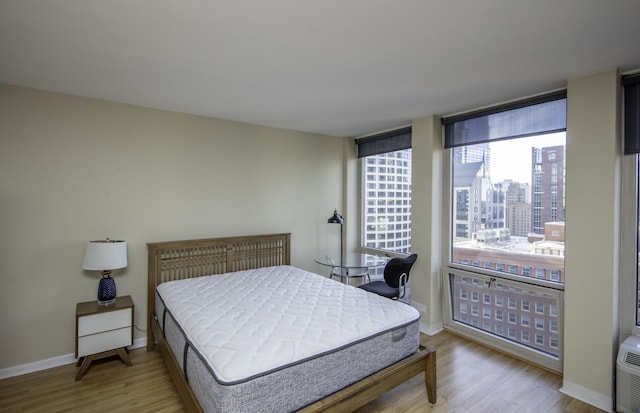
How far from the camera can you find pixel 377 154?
469cm

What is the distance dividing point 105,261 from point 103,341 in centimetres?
73

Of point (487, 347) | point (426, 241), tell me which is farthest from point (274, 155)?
point (487, 347)

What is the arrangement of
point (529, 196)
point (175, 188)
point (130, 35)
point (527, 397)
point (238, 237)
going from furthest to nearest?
point (238, 237) → point (175, 188) → point (529, 196) → point (527, 397) → point (130, 35)

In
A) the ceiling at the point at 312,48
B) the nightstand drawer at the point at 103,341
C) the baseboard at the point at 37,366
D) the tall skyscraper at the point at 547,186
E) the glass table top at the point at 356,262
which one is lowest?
the baseboard at the point at 37,366

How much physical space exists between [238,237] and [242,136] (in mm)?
1309

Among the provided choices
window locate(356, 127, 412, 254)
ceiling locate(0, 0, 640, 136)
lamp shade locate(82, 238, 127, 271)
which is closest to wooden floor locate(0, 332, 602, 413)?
lamp shade locate(82, 238, 127, 271)

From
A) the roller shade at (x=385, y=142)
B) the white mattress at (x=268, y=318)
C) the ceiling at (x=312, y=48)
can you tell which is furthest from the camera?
the roller shade at (x=385, y=142)

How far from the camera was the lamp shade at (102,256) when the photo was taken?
110 inches

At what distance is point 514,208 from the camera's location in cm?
319

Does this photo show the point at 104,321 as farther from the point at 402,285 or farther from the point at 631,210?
the point at 631,210

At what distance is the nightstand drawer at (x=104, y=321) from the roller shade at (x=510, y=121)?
12.8ft

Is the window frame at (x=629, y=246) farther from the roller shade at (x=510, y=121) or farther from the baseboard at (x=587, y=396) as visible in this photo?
the roller shade at (x=510, y=121)

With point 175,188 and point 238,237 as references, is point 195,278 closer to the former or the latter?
A: point 238,237

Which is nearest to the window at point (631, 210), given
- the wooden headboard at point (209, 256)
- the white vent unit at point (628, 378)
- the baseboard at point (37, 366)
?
Answer: the white vent unit at point (628, 378)
